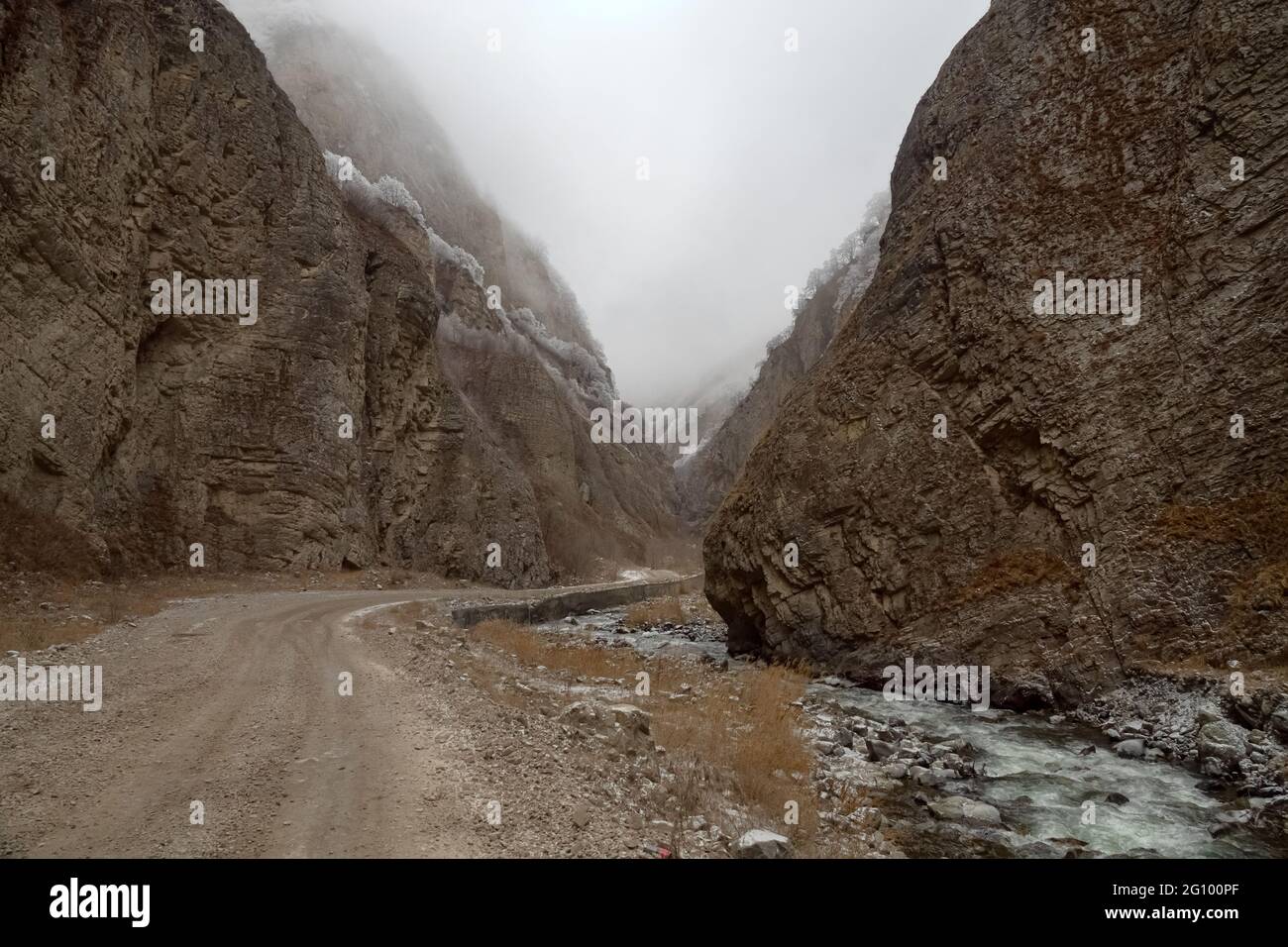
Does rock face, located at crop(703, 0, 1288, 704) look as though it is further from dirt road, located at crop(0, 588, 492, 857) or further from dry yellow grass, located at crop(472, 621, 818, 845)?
dirt road, located at crop(0, 588, 492, 857)

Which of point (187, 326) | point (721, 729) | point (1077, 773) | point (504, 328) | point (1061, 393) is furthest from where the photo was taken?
point (504, 328)

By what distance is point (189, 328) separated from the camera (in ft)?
100

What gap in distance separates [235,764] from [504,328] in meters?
73.6

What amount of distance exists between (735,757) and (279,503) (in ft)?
97.8

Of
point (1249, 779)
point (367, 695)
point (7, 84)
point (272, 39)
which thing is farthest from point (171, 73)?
point (272, 39)

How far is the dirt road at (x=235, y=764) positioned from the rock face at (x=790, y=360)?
82.7 metres

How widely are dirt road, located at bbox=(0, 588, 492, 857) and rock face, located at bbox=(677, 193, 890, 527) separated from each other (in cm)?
8266

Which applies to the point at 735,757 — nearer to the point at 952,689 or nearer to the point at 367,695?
the point at 367,695

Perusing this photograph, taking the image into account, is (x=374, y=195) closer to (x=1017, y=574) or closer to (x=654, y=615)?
(x=654, y=615)

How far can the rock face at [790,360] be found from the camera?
10021 centimetres

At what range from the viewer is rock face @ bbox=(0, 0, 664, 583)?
72.3ft

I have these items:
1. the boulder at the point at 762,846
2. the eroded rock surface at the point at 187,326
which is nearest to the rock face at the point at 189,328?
the eroded rock surface at the point at 187,326

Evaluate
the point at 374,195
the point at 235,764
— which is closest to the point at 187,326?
the point at 235,764

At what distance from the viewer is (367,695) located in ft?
33.5
